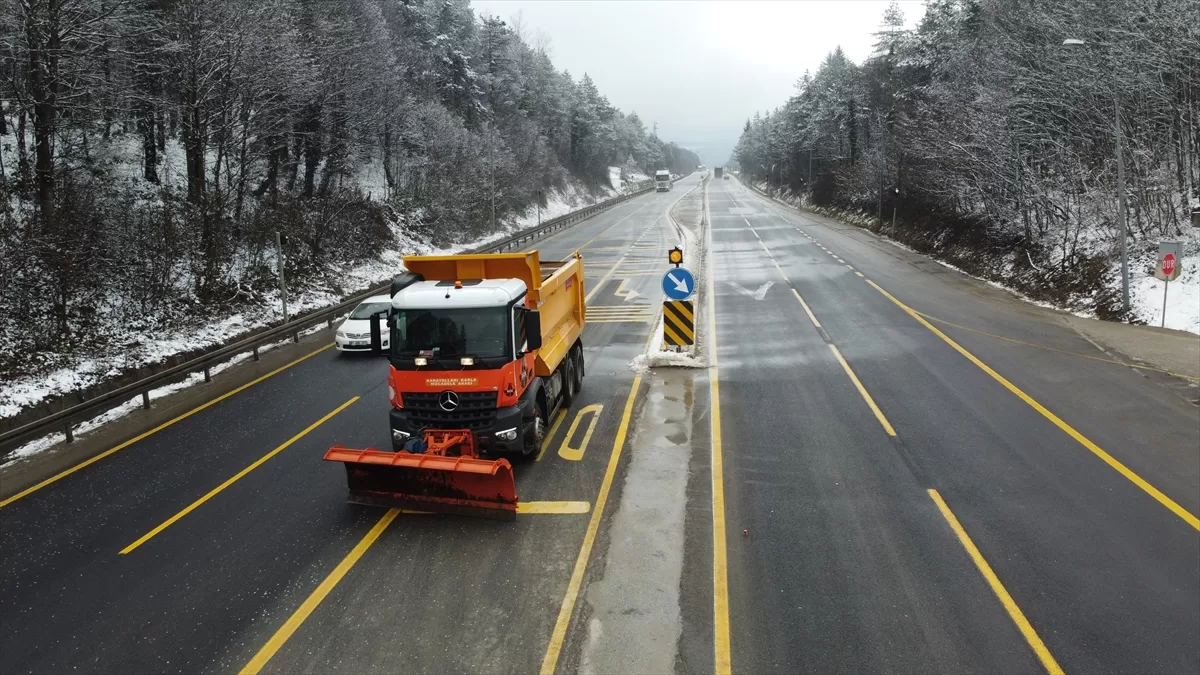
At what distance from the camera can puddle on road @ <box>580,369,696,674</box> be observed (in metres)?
6.14

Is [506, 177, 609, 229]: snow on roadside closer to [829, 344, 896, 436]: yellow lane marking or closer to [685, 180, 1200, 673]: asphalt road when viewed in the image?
[829, 344, 896, 436]: yellow lane marking

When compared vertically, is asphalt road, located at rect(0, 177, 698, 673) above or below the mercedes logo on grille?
below

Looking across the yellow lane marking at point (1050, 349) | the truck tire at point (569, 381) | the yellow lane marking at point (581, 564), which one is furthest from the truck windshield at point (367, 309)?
the yellow lane marking at point (1050, 349)

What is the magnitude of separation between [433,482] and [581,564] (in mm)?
2271

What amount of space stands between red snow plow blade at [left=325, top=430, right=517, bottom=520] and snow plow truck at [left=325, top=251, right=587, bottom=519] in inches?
0.5

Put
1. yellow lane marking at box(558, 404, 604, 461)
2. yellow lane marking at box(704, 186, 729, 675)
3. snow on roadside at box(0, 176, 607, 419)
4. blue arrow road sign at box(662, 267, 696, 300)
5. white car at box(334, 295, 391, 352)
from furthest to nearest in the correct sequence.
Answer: white car at box(334, 295, 391, 352)
snow on roadside at box(0, 176, 607, 419)
blue arrow road sign at box(662, 267, 696, 300)
yellow lane marking at box(558, 404, 604, 461)
yellow lane marking at box(704, 186, 729, 675)

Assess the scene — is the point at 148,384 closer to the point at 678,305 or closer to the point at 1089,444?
the point at 678,305

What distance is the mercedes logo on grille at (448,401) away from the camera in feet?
30.8

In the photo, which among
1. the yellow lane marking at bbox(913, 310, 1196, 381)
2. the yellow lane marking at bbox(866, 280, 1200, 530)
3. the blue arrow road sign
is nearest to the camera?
the yellow lane marking at bbox(866, 280, 1200, 530)

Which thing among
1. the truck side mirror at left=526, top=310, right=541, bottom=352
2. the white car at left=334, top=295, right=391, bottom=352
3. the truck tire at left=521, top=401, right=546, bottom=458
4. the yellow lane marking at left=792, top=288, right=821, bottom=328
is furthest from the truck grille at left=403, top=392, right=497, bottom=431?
the yellow lane marking at left=792, top=288, right=821, bottom=328

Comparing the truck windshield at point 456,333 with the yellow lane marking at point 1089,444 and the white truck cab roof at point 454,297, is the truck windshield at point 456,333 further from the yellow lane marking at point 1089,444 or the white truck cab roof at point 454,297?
the yellow lane marking at point 1089,444

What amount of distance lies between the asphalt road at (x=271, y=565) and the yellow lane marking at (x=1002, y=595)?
14.4 feet

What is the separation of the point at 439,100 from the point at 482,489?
5482cm

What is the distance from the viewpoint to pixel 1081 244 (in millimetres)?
26281
